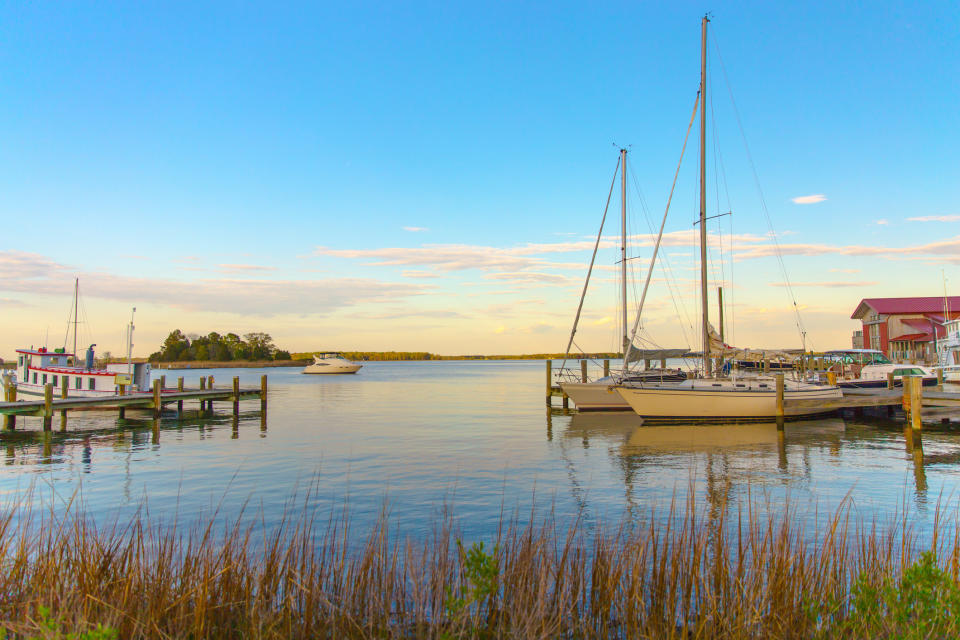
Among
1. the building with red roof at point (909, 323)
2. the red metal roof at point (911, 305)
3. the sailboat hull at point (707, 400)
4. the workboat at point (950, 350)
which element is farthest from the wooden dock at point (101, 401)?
the red metal roof at point (911, 305)

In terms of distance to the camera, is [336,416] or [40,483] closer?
[40,483]

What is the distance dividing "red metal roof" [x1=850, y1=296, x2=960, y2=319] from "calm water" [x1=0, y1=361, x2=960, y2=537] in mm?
41301

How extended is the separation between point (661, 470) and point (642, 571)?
12.3 meters

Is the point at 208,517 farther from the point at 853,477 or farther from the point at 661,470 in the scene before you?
the point at 853,477

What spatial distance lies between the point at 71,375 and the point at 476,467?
91.7 feet

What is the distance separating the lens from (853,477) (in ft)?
54.1

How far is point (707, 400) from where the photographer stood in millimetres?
27719

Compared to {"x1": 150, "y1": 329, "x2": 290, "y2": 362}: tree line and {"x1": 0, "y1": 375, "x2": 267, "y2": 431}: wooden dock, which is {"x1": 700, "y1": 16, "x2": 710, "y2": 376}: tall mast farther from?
{"x1": 150, "y1": 329, "x2": 290, "y2": 362}: tree line

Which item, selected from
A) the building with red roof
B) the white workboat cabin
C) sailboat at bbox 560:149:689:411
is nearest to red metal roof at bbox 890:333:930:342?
the building with red roof

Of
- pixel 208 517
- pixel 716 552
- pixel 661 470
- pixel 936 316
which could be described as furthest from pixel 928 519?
pixel 936 316

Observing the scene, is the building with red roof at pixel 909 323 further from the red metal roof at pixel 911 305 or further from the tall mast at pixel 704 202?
the tall mast at pixel 704 202

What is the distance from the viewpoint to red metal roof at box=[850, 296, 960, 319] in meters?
62.3

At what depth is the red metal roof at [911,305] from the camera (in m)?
62.3

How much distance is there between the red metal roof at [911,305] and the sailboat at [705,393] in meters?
42.6
